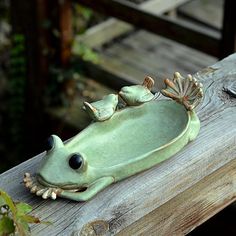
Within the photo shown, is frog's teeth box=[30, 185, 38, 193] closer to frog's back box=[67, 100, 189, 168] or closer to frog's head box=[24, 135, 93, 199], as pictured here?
frog's head box=[24, 135, 93, 199]

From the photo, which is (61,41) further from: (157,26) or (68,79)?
(157,26)

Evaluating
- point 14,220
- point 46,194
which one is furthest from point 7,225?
point 46,194

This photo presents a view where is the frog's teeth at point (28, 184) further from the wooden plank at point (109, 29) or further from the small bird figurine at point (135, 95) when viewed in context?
the wooden plank at point (109, 29)

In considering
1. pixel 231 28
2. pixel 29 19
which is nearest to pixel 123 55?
pixel 29 19

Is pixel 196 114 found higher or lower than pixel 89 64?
higher

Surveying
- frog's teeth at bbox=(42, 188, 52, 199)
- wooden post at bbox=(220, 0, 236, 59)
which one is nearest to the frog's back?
frog's teeth at bbox=(42, 188, 52, 199)

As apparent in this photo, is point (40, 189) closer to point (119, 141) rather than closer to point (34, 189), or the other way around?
point (34, 189)
